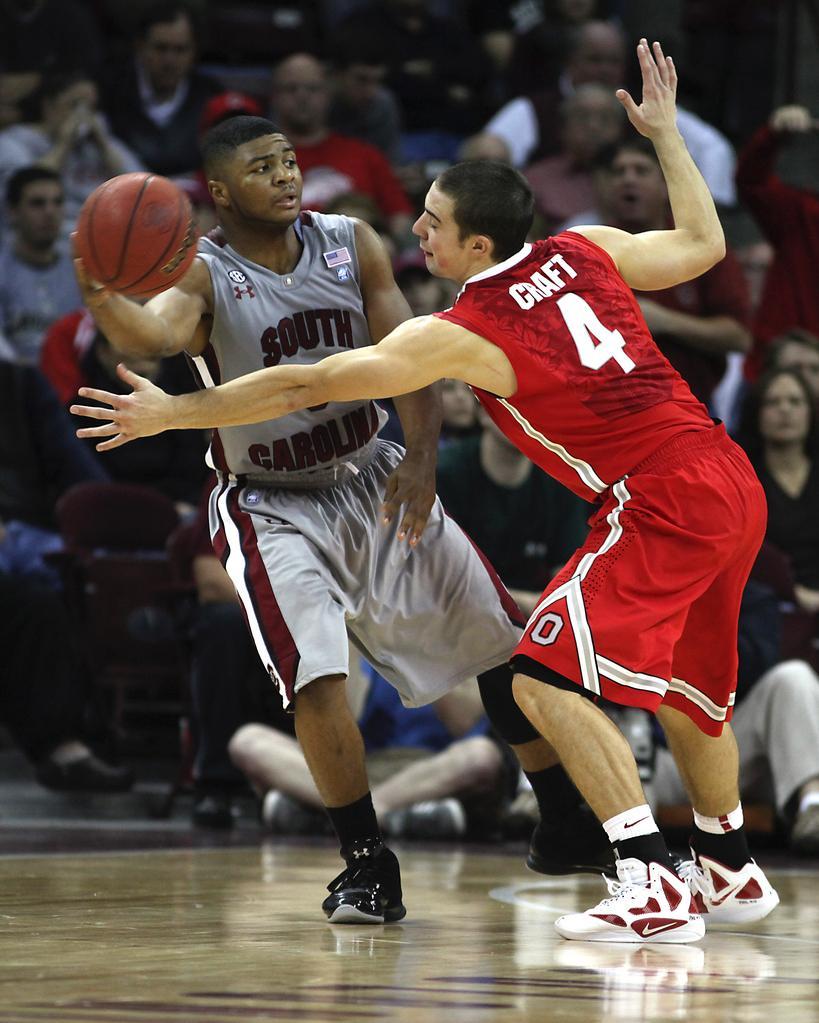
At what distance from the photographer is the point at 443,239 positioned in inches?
180

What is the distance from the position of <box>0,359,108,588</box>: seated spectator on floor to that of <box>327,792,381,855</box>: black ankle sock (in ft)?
13.2

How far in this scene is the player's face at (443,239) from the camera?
4559 mm

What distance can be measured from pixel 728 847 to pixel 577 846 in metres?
0.41

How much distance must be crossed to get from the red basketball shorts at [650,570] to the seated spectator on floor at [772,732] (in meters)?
2.61

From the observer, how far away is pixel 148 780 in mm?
8492

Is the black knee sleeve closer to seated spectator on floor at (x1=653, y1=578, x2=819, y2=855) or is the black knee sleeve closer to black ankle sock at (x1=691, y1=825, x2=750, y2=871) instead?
black ankle sock at (x1=691, y1=825, x2=750, y2=871)

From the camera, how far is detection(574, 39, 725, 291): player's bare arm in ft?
15.5

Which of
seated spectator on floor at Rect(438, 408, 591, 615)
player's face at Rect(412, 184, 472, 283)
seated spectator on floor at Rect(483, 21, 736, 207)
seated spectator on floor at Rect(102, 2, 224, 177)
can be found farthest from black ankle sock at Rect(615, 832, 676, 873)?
seated spectator on floor at Rect(102, 2, 224, 177)

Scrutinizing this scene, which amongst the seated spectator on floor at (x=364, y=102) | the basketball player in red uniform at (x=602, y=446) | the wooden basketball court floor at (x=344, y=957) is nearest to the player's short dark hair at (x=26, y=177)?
the seated spectator on floor at (x=364, y=102)

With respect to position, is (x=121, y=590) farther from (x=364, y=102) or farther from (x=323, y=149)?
(x=364, y=102)

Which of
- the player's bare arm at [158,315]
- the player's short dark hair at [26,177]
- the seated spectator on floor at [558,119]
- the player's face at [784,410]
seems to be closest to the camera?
the player's bare arm at [158,315]

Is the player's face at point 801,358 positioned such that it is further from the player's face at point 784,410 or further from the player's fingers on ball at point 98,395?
the player's fingers on ball at point 98,395

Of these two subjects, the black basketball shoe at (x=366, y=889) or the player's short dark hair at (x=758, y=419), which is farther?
the player's short dark hair at (x=758, y=419)

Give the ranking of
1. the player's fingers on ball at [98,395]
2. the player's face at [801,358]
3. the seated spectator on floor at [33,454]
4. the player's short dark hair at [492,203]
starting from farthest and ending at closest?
1. the seated spectator on floor at [33,454]
2. the player's face at [801,358]
3. the player's short dark hair at [492,203]
4. the player's fingers on ball at [98,395]
